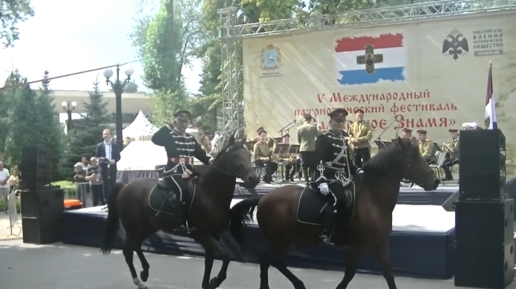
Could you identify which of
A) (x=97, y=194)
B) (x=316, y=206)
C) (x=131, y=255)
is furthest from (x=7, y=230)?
(x=316, y=206)

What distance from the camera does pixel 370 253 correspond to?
796 cm

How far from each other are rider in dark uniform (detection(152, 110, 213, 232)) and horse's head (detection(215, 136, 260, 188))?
1.79ft

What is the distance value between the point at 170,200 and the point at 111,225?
1461mm

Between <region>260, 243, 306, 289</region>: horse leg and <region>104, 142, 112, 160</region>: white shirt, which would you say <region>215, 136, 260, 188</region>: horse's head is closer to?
<region>260, 243, 306, 289</region>: horse leg

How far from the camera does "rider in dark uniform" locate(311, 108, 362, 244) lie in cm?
651

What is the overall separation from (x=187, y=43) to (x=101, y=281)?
40175mm

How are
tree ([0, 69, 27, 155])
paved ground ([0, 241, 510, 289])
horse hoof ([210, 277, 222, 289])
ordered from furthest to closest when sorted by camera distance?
tree ([0, 69, 27, 155]), paved ground ([0, 241, 510, 289]), horse hoof ([210, 277, 222, 289])

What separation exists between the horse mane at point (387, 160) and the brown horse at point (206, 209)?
1293 mm

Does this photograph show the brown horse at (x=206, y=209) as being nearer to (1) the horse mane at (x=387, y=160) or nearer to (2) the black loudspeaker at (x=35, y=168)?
(1) the horse mane at (x=387, y=160)

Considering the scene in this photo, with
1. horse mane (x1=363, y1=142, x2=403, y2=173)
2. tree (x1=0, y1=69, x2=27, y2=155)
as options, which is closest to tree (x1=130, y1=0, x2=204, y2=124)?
tree (x1=0, y1=69, x2=27, y2=155)

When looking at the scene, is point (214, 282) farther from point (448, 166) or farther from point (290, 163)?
point (290, 163)

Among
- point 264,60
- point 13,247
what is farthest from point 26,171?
point 264,60

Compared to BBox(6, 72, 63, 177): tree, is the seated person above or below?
below

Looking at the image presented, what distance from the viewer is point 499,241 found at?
694 cm
